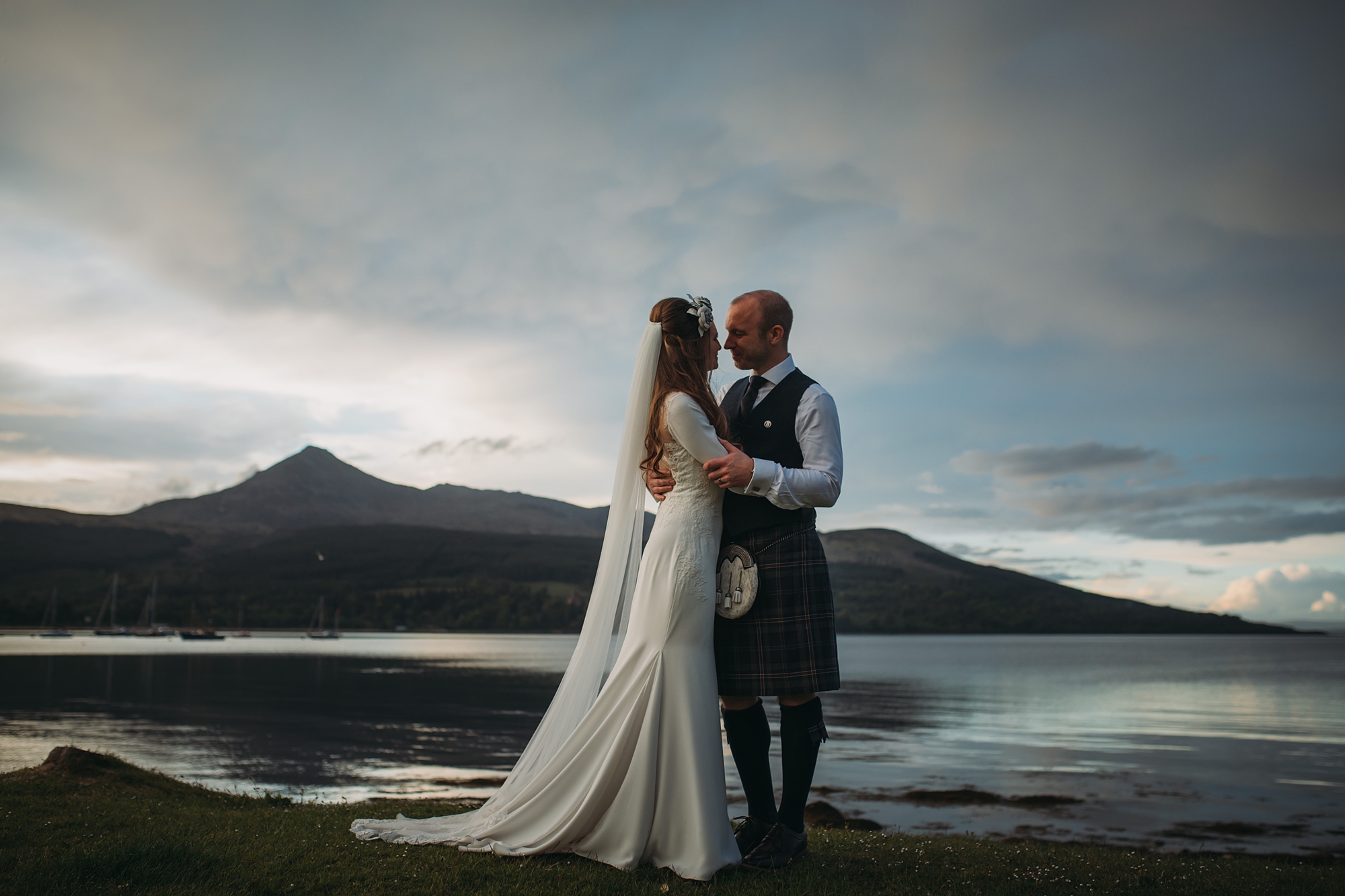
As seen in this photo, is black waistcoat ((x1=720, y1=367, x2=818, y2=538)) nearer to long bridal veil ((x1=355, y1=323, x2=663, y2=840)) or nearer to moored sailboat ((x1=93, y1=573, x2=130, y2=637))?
long bridal veil ((x1=355, y1=323, x2=663, y2=840))

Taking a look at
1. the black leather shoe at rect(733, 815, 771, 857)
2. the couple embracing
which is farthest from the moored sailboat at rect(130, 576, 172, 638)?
the black leather shoe at rect(733, 815, 771, 857)

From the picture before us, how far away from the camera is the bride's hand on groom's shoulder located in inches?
166

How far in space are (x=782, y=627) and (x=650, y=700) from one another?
31.2 inches

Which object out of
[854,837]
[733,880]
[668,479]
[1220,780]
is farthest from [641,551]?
[1220,780]

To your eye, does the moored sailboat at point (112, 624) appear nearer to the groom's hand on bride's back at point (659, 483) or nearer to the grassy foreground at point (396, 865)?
the grassy foreground at point (396, 865)

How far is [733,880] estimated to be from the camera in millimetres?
3932

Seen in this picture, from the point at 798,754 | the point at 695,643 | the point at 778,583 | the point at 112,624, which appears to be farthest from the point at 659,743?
the point at 112,624

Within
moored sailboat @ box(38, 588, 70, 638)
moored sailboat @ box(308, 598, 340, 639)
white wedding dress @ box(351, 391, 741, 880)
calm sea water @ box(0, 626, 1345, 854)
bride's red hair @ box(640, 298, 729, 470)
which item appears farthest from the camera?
moored sailboat @ box(308, 598, 340, 639)

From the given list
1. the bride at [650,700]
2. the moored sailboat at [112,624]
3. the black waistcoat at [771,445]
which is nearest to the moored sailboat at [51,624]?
the moored sailboat at [112,624]

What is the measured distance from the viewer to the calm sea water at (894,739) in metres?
16.6

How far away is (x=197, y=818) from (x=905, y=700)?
151ft

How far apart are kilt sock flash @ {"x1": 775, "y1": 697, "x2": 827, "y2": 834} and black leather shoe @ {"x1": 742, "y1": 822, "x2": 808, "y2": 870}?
0.05 m

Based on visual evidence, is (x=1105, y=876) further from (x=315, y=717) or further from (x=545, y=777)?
(x=315, y=717)

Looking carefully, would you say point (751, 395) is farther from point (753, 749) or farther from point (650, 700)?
point (753, 749)
